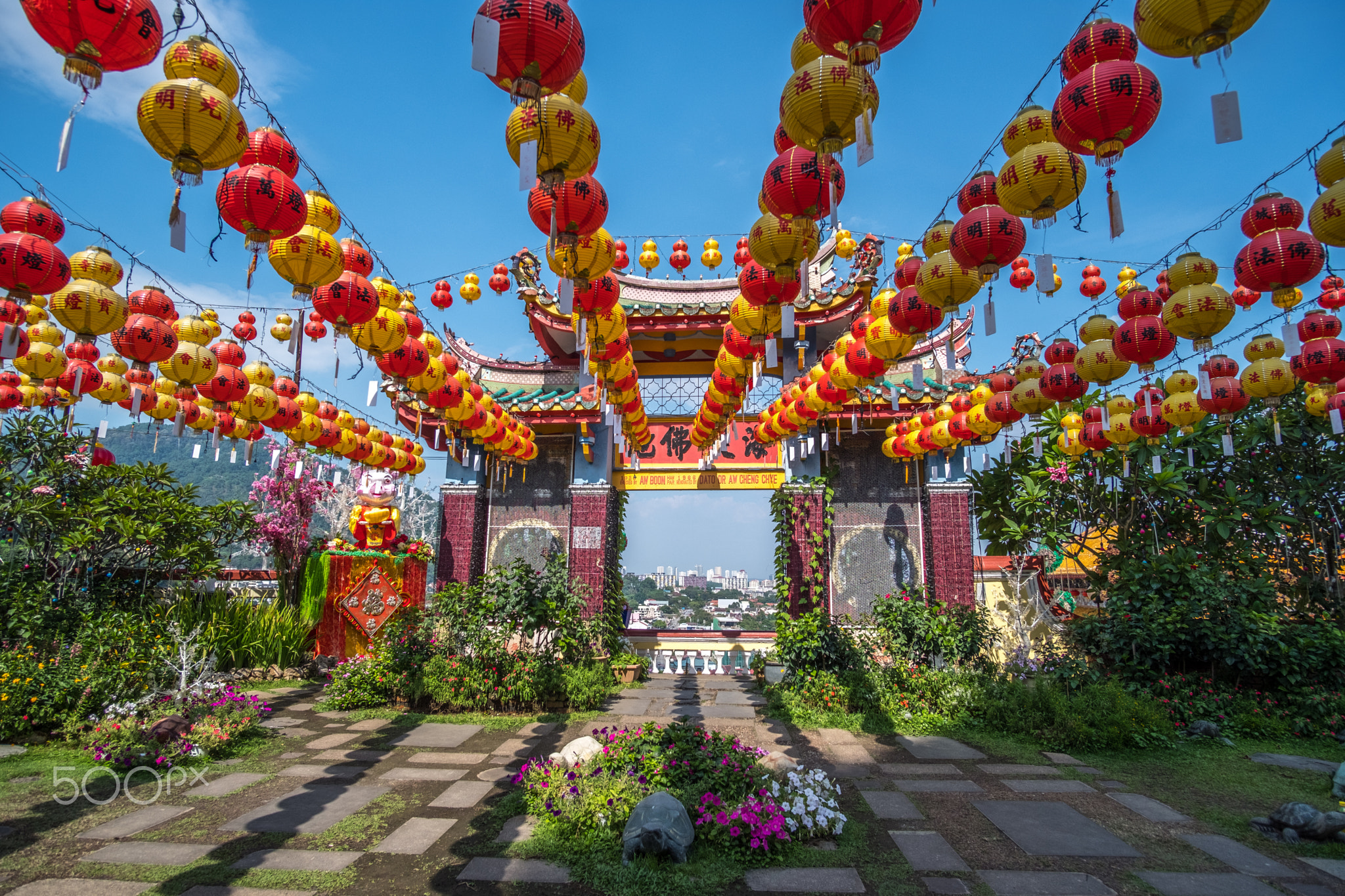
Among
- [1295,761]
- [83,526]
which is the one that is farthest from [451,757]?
[1295,761]

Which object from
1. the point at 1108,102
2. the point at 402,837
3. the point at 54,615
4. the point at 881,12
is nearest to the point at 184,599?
the point at 54,615

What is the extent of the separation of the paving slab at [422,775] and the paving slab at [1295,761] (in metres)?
8.06

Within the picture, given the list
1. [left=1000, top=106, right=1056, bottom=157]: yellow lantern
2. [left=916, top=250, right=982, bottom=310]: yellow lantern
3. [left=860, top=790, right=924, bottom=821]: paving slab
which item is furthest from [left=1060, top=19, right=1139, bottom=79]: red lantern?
[left=860, top=790, right=924, bottom=821]: paving slab

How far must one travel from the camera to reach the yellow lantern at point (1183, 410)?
7320 mm

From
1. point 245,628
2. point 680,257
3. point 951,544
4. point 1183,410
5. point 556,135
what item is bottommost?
point 245,628

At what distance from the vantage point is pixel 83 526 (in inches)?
318

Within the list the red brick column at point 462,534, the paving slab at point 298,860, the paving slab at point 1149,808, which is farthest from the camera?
the red brick column at point 462,534

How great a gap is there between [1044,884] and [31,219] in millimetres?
9130

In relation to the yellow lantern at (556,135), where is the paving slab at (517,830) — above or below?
below

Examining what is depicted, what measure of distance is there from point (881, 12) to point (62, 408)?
39.9 feet

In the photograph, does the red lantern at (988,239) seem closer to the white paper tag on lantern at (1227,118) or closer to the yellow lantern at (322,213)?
the white paper tag on lantern at (1227,118)

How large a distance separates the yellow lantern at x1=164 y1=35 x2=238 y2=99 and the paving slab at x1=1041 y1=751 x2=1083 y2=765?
9183 millimetres

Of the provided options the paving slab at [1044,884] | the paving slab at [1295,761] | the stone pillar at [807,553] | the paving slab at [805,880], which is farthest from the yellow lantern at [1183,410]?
the paving slab at [805,880]

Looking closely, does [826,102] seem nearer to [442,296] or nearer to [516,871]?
[516,871]
